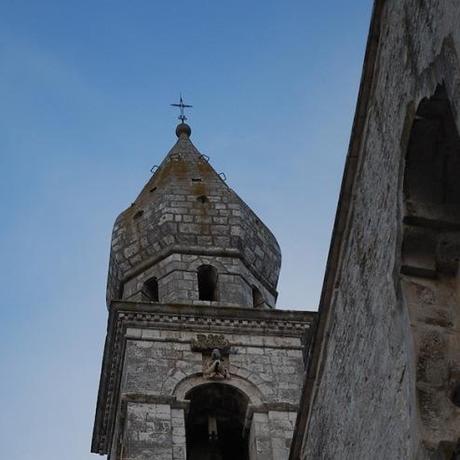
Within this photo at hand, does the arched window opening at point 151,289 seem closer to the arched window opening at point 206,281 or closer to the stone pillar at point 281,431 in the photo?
the arched window opening at point 206,281

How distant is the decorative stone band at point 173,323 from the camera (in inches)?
676

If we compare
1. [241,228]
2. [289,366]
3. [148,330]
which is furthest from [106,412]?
[241,228]

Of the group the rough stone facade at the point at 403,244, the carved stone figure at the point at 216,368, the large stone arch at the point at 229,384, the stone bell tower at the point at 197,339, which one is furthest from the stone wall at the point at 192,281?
the rough stone facade at the point at 403,244

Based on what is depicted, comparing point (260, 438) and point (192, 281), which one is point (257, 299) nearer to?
point (192, 281)

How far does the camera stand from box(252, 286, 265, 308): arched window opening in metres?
19.0

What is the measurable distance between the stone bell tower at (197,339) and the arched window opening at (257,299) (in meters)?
0.02

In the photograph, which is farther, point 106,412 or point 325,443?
point 106,412

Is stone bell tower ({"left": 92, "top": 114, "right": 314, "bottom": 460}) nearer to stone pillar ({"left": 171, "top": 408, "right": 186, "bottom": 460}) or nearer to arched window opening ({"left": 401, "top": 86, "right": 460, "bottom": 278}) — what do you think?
stone pillar ({"left": 171, "top": 408, "right": 186, "bottom": 460})

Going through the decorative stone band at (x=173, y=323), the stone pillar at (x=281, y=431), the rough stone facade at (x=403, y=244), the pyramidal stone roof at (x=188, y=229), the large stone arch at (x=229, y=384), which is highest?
the pyramidal stone roof at (x=188, y=229)

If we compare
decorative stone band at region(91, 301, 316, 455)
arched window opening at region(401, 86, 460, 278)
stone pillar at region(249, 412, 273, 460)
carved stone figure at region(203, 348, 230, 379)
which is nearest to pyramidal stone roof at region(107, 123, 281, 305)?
decorative stone band at region(91, 301, 316, 455)

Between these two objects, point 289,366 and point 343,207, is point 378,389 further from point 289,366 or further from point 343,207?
point 289,366

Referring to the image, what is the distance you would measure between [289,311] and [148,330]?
1.87 metres

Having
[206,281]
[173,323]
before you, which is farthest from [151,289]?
[173,323]

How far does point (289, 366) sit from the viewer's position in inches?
667
